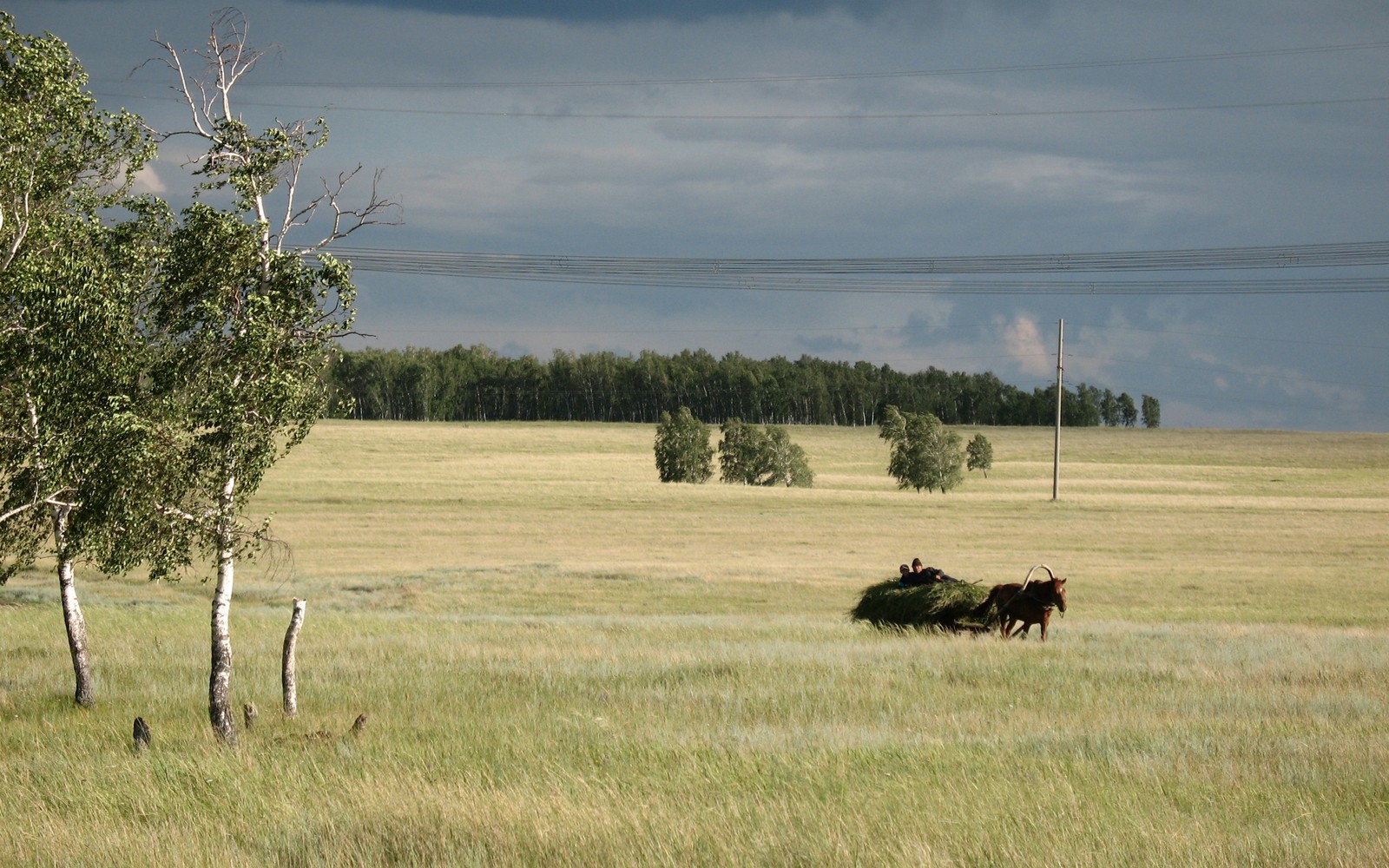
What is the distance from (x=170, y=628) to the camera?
24.3 metres

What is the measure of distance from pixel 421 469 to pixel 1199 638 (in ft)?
289

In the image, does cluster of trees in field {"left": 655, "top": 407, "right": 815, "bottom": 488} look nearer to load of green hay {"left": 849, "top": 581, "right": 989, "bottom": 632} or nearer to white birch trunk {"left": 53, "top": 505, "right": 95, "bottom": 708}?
load of green hay {"left": 849, "top": 581, "right": 989, "bottom": 632}

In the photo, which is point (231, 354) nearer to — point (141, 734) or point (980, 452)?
point (141, 734)

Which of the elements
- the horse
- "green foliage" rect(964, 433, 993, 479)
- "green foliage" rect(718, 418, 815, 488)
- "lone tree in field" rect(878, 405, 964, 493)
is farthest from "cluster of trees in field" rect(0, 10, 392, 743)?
"green foliage" rect(964, 433, 993, 479)

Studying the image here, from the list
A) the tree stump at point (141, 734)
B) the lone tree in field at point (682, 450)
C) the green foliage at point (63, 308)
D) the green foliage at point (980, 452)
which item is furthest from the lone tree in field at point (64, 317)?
the green foliage at point (980, 452)

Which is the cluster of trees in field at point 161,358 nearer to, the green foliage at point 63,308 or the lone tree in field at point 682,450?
the green foliage at point 63,308

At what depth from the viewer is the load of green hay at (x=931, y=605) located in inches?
839

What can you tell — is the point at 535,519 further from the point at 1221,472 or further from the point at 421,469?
the point at 1221,472

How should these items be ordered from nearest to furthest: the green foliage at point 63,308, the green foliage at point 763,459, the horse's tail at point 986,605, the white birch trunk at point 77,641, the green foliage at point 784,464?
1. the green foliage at point 63,308
2. the white birch trunk at point 77,641
3. the horse's tail at point 986,605
4. the green foliage at point 784,464
5. the green foliage at point 763,459

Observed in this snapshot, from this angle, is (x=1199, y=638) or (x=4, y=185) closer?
(x=4, y=185)

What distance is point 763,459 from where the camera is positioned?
107 m

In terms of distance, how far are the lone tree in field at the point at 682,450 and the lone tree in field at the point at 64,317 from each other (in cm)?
9128

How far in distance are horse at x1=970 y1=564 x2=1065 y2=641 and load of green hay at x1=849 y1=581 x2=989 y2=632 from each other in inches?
18.3

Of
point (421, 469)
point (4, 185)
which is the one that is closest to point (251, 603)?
point (4, 185)
